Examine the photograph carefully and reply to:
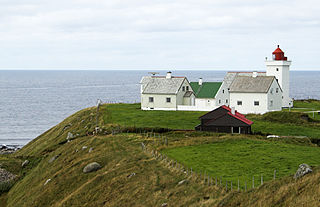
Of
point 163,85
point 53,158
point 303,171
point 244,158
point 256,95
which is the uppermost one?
point 163,85

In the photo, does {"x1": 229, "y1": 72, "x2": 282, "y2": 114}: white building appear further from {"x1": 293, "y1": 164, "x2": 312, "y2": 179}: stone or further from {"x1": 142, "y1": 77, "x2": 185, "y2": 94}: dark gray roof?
{"x1": 293, "y1": 164, "x2": 312, "y2": 179}: stone

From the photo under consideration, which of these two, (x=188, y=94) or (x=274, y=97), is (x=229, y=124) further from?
(x=188, y=94)

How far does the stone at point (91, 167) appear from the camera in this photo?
41.8m

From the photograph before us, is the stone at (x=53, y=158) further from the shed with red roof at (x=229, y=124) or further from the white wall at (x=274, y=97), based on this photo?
the white wall at (x=274, y=97)

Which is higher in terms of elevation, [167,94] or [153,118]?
[167,94]

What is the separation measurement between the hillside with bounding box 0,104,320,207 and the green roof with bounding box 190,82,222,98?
1717 centimetres

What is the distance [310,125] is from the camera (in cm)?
6122

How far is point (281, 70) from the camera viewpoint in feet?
274

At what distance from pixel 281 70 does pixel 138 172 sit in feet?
175

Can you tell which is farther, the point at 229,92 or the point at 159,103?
the point at 159,103

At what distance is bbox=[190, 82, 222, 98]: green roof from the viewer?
81.1 metres

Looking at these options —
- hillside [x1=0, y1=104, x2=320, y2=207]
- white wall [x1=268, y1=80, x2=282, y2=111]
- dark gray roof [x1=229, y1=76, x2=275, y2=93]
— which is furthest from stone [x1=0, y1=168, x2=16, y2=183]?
white wall [x1=268, y1=80, x2=282, y2=111]
